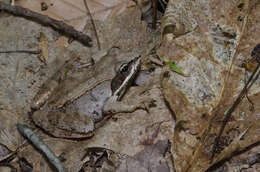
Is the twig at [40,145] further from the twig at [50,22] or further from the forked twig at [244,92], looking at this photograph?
the forked twig at [244,92]

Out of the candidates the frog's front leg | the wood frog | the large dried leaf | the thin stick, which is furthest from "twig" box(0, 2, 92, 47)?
the thin stick

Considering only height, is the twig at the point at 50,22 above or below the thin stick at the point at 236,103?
above

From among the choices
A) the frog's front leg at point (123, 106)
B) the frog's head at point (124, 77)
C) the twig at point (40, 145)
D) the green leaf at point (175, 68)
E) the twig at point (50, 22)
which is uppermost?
the twig at point (50, 22)

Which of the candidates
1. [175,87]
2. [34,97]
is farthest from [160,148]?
[34,97]

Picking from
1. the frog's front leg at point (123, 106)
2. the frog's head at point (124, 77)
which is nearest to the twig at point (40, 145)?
the frog's front leg at point (123, 106)

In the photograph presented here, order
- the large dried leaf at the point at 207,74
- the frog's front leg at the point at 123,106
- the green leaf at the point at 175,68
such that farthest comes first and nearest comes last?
1. the frog's front leg at the point at 123,106
2. the green leaf at the point at 175,68
3. the large dried leaf at the point at 207,74

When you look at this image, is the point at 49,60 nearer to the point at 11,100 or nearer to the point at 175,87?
the point at 11,100

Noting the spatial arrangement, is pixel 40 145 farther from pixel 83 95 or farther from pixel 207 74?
pixel 207 74

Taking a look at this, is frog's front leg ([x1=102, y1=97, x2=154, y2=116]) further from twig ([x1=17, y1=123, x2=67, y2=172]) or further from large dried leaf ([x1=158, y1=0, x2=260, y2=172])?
twig ([x1=17, y1=123, x2=67, y2=172])
